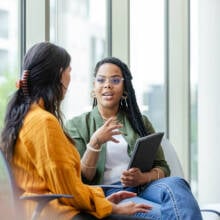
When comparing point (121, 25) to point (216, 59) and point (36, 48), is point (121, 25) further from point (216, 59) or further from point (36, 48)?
point (36, 48)

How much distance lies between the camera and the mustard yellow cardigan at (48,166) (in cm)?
148

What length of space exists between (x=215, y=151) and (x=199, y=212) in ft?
5.66

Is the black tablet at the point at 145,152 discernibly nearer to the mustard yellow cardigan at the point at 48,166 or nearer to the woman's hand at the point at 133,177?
the woman's hand at the point at 133,177

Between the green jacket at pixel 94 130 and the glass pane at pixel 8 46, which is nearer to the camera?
the green jacket at pixel 94 130

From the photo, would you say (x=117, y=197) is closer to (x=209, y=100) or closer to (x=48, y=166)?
(x=48, y=166)

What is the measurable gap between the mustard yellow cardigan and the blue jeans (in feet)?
1.30

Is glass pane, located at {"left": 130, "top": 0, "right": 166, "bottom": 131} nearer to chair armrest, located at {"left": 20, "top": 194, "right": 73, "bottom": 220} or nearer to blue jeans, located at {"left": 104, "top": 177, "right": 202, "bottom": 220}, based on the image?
blue jeans, located at {"left": 104, "top": 177, "right": 202, "bottom": 220}

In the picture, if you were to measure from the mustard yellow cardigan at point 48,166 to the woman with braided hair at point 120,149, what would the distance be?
44cm

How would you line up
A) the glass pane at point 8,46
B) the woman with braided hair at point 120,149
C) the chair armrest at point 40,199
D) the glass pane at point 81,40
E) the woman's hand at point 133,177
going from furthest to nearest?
1. the glass pane at point 81,40
2. the glass pane at point 8,46
3. the woman's hand at point 133,177
4. the woman with braided hair at point 120,149
5. the chair armrest at point 40,199

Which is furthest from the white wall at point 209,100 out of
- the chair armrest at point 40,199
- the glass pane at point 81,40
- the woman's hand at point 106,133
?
the chair armrest at point 40,199

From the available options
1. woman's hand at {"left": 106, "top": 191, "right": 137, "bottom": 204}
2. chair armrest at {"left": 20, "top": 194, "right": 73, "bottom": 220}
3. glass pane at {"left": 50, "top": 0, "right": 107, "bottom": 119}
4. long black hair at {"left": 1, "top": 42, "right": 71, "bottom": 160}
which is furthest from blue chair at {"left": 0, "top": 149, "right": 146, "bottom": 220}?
glass pane at {"left": 50, "top": 0, "right": 107, "bottom": 119}

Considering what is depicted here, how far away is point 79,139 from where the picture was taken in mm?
2238

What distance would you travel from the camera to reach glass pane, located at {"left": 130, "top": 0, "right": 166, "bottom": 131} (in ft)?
11.2

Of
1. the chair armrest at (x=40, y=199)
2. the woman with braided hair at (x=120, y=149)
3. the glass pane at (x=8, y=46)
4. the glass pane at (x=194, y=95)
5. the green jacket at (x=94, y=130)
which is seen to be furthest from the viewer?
the glass pane at (x=194, y=95)
